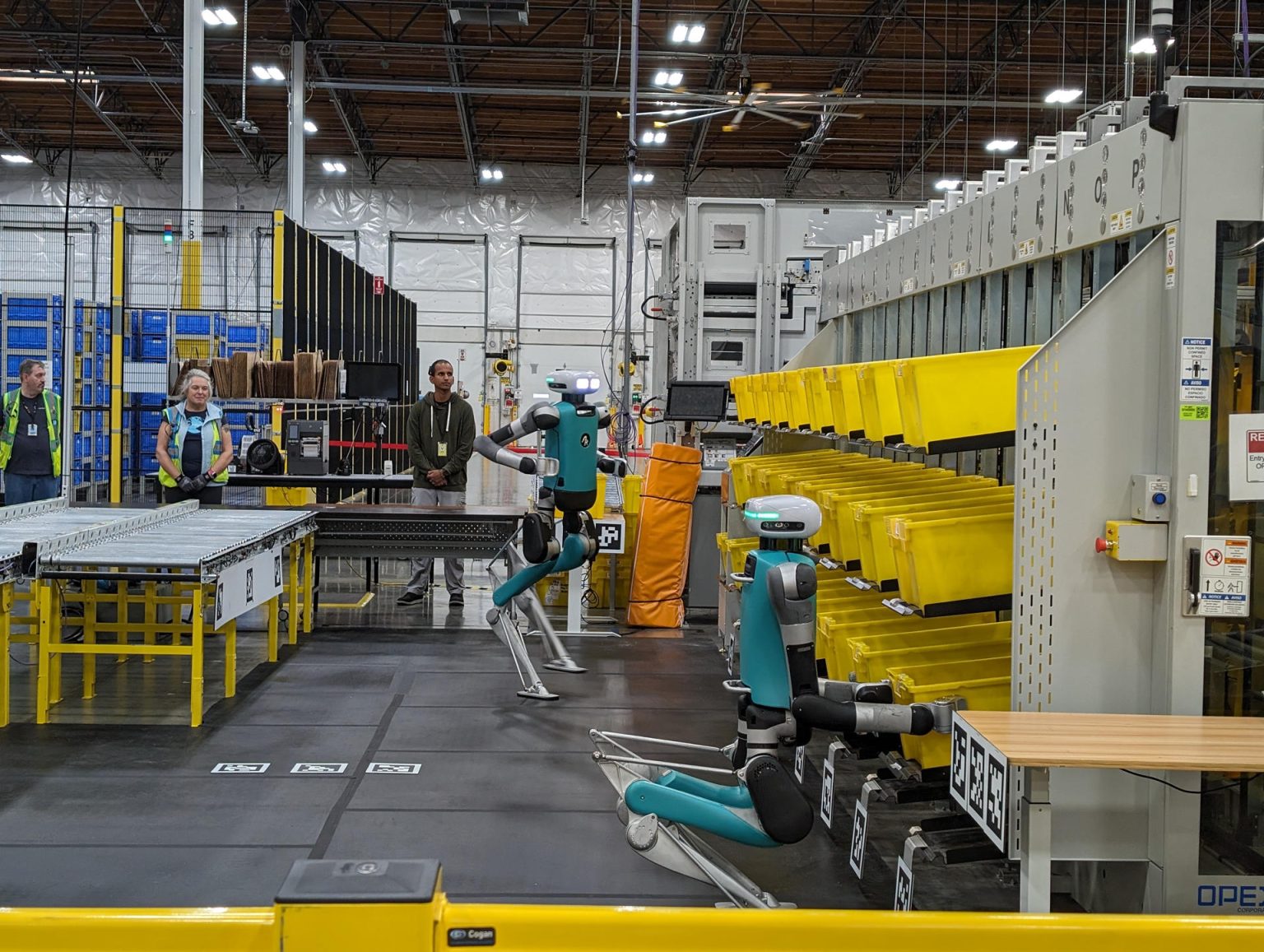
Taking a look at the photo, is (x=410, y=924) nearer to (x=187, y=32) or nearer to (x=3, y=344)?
(x=187, y=32)

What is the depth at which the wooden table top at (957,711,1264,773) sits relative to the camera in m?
2.78

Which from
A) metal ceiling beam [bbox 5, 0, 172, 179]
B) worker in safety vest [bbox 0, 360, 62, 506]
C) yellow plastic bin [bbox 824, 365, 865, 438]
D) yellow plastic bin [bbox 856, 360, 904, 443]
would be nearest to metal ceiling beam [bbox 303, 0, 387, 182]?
→ metal ceiling beam [bbox 5, 0, 172, 179]

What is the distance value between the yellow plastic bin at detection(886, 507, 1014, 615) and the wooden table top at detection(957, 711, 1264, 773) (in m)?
0.47

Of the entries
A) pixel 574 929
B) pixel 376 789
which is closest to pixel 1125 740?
pixel 574 929

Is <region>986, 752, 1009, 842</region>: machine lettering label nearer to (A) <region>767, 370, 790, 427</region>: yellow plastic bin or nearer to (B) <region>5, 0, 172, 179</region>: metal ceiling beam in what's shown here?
(A) <region>767, 370, 790, 427</region>: yellow plastic bin

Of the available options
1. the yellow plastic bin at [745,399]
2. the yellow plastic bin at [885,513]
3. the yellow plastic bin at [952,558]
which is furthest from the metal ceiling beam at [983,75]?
the yellow plastic bin at [952,558]

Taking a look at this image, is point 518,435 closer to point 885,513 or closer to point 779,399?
point 779,399

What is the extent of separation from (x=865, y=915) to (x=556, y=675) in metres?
5.47

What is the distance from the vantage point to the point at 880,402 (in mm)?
4102

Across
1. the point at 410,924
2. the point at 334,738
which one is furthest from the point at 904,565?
the point at 334,738

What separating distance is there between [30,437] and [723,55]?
37.4 feet

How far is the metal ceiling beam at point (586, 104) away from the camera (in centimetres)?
1653

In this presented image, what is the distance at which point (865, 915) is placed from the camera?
2117 millimetres

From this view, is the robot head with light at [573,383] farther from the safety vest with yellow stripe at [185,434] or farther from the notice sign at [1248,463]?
the notice sign at [1248,463]
